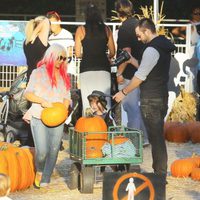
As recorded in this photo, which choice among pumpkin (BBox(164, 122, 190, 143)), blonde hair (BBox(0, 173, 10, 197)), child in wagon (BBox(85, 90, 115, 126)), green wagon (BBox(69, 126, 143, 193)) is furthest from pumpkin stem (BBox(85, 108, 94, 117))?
pumpkin (BBox(164, 122, 190, 143))

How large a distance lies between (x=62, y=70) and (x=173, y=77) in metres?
7.10

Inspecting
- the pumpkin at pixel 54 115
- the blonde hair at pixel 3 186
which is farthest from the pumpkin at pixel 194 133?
the blonde hair at pixel 3 186

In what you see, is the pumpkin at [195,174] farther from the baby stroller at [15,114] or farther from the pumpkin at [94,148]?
the baby stroller at [15,114]

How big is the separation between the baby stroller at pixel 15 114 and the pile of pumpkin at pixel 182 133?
8.92 ft

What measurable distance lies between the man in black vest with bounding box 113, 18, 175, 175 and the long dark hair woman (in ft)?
5.17

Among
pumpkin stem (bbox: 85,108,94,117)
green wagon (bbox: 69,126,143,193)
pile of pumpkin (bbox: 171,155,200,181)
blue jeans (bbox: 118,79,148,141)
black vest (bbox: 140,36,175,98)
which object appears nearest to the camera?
green wagon (bbox: 69,126,143,193)

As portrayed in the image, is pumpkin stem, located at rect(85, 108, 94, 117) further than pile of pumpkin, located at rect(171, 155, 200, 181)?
No

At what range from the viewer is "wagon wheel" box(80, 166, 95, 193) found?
31.0 ft

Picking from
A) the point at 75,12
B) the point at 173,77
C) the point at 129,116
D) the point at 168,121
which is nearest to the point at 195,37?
the point at 173,77

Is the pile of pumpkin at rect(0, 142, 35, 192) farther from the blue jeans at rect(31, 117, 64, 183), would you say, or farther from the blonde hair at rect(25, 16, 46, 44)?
the blonde hair at rect(25, 16, 46, 44)

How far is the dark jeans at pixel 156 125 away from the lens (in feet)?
31.4

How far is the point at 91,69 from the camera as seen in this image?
37.2ft

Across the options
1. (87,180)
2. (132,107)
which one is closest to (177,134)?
(132,107)

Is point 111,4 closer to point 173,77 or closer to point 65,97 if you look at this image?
point 173,77
